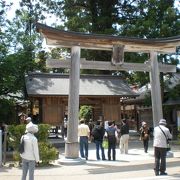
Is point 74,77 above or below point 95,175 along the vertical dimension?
above

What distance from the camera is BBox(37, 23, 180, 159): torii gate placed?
17438 mm

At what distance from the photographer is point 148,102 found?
32156mm

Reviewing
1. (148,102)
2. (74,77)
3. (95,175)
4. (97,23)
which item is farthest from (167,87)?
(95,175)

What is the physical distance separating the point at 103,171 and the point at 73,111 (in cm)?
358

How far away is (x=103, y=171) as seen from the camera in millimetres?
15047

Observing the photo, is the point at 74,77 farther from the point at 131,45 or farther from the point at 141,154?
the point at 141,154

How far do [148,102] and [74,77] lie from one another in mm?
15297

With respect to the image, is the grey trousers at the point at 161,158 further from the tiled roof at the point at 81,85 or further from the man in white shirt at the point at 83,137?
the tiled roof at the point at 81,85

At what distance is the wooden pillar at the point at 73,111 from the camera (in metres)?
17.3

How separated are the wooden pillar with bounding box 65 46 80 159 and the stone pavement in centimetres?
79

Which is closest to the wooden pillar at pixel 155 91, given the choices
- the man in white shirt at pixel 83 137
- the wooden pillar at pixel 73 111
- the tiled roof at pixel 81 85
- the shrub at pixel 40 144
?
the man in white shirt at pixel 83 137

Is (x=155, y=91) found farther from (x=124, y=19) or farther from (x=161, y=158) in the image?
(x=124, y=19)

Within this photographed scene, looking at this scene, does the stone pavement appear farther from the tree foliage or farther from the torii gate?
the tree foliage

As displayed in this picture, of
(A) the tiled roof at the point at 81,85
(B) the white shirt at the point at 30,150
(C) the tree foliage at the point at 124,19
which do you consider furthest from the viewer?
(C) the tree foliage at the point at 124,19
